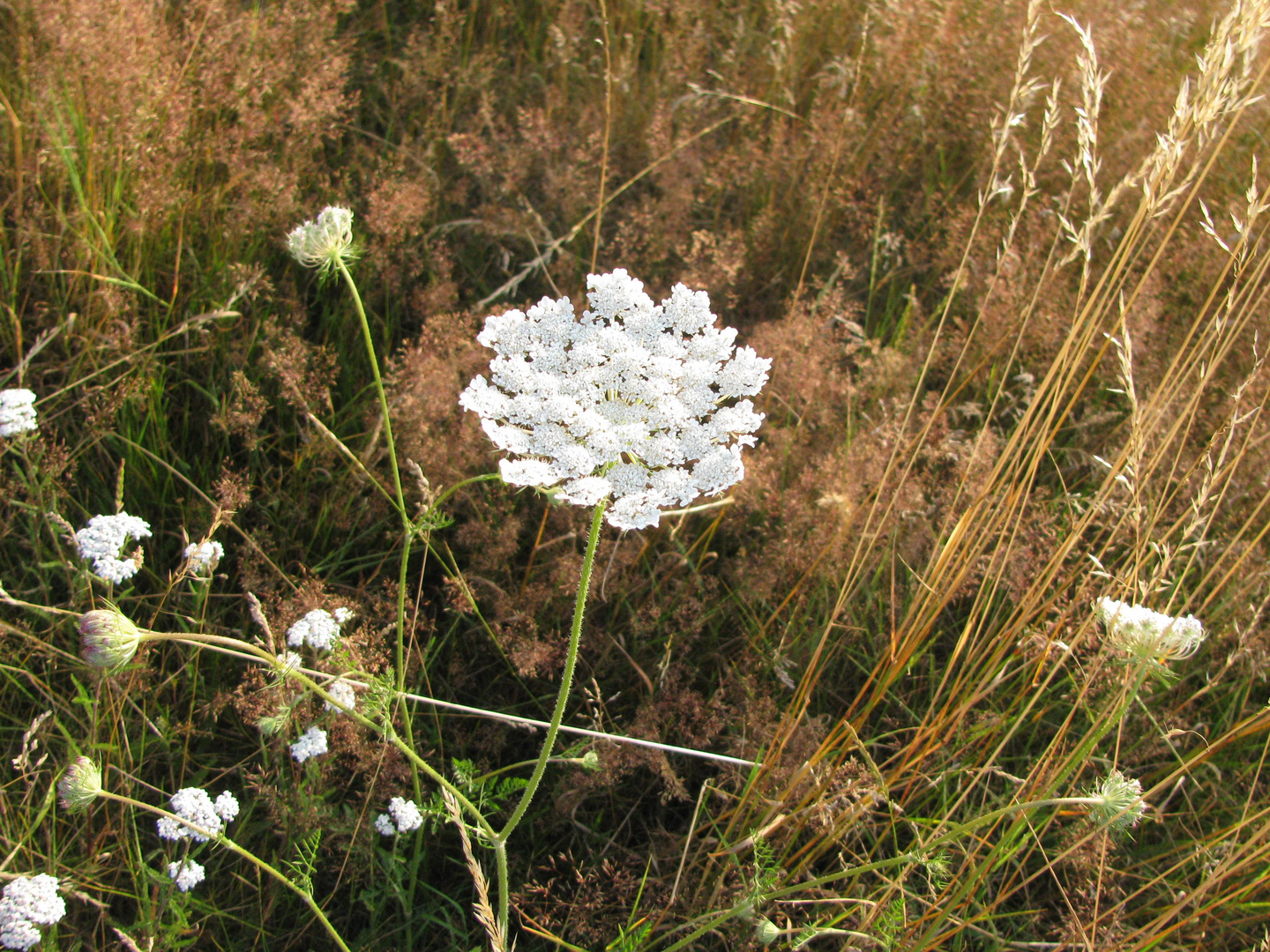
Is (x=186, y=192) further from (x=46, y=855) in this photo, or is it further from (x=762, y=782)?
(x=762, y=782)

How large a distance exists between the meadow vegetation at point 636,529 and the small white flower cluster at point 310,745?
0.27 feet

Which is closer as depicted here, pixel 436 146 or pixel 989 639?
pixel 989 639

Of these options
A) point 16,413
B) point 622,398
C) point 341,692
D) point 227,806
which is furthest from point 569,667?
point 16,413

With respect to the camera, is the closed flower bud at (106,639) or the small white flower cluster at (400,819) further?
the small white flower cluster at (400,819)

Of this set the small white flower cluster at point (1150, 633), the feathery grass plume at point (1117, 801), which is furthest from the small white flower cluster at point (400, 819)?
the small white flower cluster at point (1150, 633)

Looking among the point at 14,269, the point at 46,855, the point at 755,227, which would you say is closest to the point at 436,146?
the point at 755,227

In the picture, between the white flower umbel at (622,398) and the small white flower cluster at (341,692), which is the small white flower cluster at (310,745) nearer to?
the small white flower cluster at (341,692)

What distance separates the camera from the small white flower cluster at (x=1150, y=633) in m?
1.46

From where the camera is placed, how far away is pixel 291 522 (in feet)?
7.88

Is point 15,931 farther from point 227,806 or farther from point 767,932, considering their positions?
point 767,932

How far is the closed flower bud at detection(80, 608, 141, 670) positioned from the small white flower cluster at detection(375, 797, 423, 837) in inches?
24.4

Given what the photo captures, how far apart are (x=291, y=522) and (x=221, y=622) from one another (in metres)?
0.32

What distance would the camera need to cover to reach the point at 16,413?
1.80m

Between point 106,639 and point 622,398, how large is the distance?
965 millimetres
